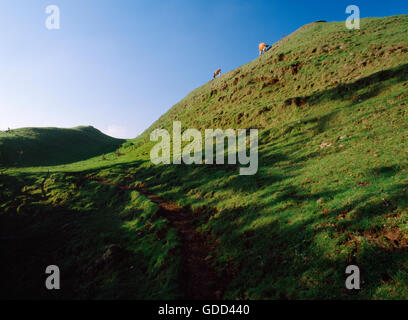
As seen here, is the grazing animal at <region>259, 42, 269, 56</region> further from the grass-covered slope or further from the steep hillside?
the grass-covered slope

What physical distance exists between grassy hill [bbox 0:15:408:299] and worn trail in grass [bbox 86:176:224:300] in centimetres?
14

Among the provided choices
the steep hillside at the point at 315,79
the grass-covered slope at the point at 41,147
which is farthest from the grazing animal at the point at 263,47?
the grass-covered slope at the point at 41,147

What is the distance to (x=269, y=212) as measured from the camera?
13.0 m

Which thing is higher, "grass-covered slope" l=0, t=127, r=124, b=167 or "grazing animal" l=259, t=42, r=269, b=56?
"grazing animal" l=259, t=42, r=269, b=56

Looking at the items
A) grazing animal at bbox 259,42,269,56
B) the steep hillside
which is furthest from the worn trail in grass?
grazing animal at bbox 259,42,269,56

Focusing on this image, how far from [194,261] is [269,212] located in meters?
5.68

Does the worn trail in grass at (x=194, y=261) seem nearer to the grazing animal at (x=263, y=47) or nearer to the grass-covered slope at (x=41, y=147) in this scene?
the grass-covered slope at (x=41, y=147)

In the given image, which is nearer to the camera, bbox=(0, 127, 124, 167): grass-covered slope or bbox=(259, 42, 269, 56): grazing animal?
bbox=(0, 127, 124, 167): grass-covered slope

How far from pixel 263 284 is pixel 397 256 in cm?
498

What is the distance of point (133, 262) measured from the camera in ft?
40.0

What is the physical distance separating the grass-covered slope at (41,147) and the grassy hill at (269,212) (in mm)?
24002

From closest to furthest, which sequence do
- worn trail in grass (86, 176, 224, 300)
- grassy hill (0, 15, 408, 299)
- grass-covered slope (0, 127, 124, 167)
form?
grassy hill (0, 15, 408, 299) → worn trail in grass (86, 176, 224, 300) → grass-covered slope (0, 127, 124, 167)

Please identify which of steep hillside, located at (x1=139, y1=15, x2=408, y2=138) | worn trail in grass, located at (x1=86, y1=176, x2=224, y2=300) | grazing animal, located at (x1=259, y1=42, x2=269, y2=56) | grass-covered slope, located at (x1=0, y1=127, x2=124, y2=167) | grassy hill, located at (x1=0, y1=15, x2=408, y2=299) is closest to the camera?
grassy hill, located at (x1=0, y1=15, x2=408, y2=299)

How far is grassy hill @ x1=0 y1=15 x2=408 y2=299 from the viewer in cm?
833
